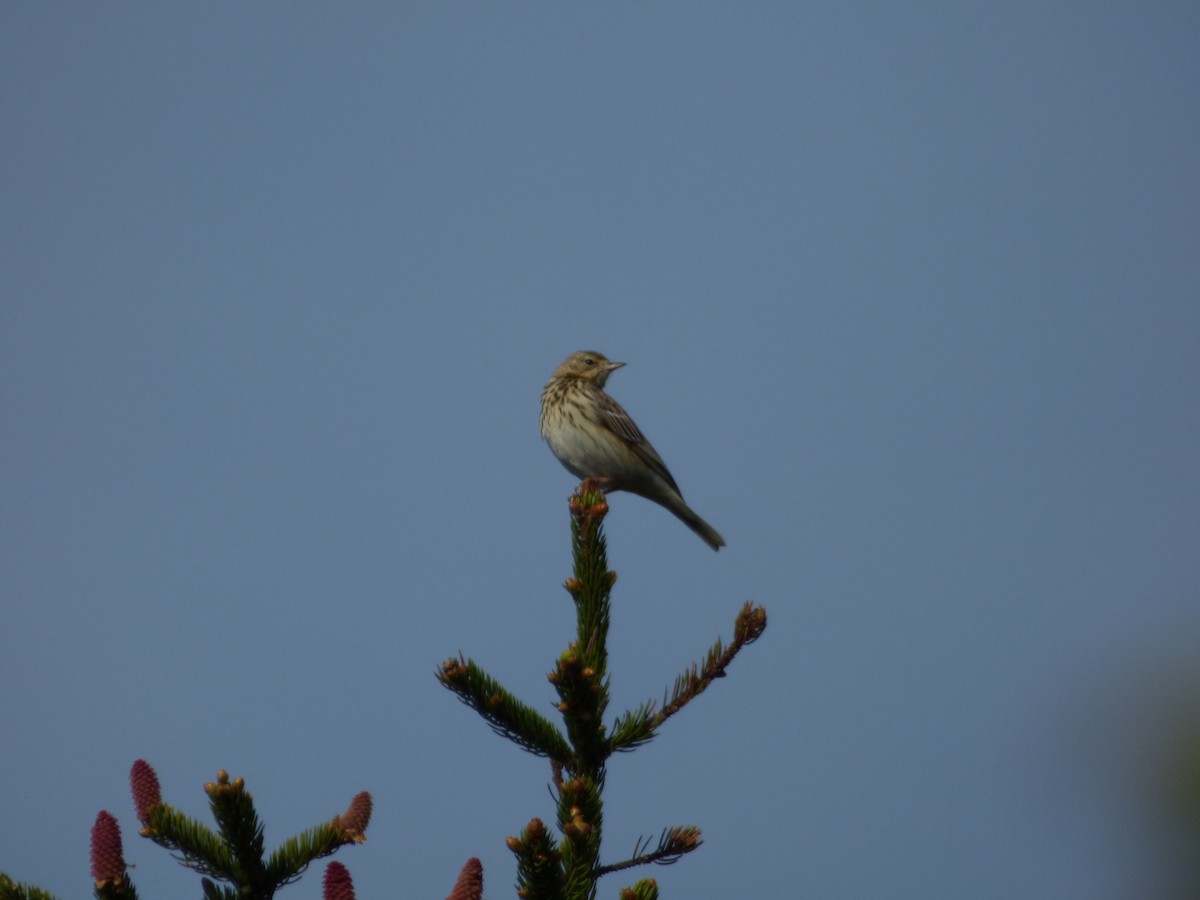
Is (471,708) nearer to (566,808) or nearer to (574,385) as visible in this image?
(566,808)

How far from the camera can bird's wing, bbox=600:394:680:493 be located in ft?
36.1

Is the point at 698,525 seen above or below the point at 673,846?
above

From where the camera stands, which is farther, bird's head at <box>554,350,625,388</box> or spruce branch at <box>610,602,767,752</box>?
bird's head at <box>554,350,625,388</box>

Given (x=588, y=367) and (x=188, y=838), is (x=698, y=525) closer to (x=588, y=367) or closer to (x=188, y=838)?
(x=588, y=367)

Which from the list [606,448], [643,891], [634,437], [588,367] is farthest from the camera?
[588,367]

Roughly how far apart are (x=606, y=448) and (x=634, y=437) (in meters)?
0.55

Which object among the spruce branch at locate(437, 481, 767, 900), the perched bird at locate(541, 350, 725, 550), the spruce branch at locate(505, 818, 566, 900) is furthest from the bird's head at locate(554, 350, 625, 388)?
the spruce branch at locate(505, 818, 566, 900)

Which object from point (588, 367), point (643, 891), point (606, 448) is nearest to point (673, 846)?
point (643, 891)

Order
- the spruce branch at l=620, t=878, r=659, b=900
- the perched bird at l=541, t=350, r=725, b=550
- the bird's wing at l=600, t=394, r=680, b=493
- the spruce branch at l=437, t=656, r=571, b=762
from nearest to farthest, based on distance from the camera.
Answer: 1. the spruce branch at l=620, t=878, r=659, b=900
2. the spruce branch at l=437, t=656, r=571, b=762
3. the perched bird at l=541, t=350, r=725, b=550
4. the bird's wing at l=600, t=394, r=680, b=493

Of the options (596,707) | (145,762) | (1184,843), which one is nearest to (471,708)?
(596,707)

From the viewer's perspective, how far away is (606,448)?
10.7 m

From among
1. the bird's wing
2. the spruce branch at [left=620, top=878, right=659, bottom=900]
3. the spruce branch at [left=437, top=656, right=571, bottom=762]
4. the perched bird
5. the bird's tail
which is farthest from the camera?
the bird's tail

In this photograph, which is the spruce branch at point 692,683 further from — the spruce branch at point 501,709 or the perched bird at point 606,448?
the perched bird at point 606,448

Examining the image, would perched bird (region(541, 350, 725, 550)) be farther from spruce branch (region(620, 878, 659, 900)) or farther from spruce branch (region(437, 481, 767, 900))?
spruce branch (region(620, 878, 659, 900))
